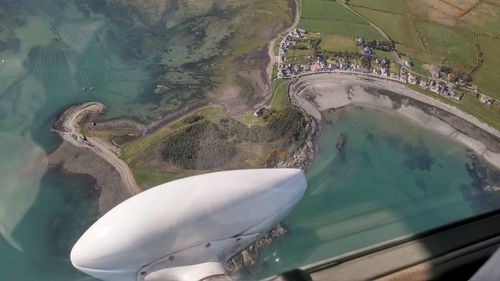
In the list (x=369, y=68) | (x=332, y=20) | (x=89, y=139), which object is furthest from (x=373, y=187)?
(x=89, y=139)

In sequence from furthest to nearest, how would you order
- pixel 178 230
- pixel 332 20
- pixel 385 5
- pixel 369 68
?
pixel 385 5
pixel 332 20
pixel 369 68
pixel 178 230

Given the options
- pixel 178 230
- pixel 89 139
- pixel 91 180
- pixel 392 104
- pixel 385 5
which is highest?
pixel 385 5

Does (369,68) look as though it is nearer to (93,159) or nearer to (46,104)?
(93,159)

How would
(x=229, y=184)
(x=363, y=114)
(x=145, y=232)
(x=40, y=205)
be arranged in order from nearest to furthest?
(x=145, y=232) < (x=229, y=184) < (x=40, y=205) < (x=363, y=114)

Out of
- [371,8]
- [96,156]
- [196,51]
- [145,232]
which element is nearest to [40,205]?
[96,156]

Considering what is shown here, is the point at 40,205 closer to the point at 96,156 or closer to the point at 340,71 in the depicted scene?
the point at 96,156

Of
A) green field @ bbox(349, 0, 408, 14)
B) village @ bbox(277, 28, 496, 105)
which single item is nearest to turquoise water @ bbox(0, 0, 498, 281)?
village @ bbox(277, 28, 496, 105)
